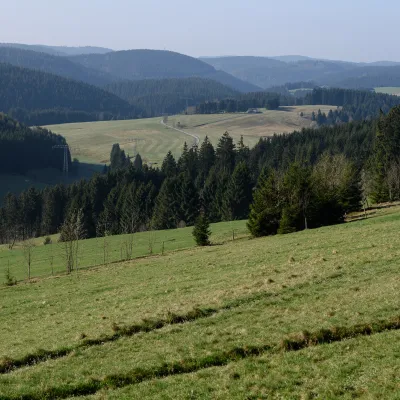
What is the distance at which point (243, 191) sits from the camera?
323 ft

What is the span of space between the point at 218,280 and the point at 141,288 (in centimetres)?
484

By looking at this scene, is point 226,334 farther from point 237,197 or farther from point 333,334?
point 237,197

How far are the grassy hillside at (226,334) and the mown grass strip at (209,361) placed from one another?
4 cm

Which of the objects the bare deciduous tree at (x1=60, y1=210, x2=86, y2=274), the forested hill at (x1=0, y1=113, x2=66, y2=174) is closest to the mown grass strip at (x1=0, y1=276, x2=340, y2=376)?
the bare deciduous tree at (x1=60, y1=210, x2=86, y2=274)

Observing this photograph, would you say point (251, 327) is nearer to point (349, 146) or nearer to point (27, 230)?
point (27, 230)

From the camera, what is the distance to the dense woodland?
57312mm

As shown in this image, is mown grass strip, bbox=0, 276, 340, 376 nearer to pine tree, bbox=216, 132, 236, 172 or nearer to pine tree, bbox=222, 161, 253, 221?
pine tree, bbox=222, 161, 253, 221

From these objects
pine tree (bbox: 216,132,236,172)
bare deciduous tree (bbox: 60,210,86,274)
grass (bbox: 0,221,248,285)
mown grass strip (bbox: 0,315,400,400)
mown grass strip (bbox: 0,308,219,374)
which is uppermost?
pine tree (bbox: 216,132,236,172)

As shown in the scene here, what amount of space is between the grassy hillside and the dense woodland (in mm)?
24217

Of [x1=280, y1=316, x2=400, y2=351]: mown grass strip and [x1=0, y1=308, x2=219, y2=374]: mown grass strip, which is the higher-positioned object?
[x1=280, y1=316, x2=400, y2=351]: mown grass strip

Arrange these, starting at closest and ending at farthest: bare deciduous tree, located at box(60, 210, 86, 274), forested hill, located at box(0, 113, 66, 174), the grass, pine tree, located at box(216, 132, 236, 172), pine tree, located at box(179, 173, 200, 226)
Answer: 1. bare deciduous tree, located at box(60, 210, 86, 274)
2. the grass
3. pine tree, located at box(179, 173, 200, 226)
4. pine tree, located at box(216, 132, 236, 172)
5. forested hill, located at box(0, 113, 66, 174)

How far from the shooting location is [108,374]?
15.8 metres

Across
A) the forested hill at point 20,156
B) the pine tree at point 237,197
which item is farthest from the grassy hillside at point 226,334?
the forested hill at point 20,156

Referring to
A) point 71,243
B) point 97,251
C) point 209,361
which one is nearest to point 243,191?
point 97,251
